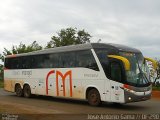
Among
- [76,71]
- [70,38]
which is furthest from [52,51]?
[70,38]

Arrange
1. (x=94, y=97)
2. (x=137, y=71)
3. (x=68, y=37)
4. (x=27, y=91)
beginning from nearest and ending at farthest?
(x=137, y=71) < (x=94, y=97) < (x=27, y=91) < (x=68, y=37)

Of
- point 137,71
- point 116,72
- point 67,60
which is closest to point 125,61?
point 116,72

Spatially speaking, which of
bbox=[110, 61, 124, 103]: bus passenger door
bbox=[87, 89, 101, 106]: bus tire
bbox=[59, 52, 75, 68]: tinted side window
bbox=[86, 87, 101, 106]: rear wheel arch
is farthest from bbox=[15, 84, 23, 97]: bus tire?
bbox=[110, 61, 124, 103]: bus passenger door

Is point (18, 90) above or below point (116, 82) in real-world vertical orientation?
below

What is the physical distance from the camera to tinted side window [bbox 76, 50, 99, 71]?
61.3 ft

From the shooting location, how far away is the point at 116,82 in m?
17.3

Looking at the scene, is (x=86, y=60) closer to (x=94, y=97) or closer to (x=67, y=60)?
(x=67, y=60)

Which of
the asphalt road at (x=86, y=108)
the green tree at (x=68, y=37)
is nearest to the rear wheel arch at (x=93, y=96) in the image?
the asphalt road at (x=86, y=108)

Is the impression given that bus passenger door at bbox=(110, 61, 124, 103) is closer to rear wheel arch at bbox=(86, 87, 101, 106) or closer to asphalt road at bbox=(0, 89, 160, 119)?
asphalt road at bbox=(0, 89, 160, 119)

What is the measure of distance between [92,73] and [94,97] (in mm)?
1302

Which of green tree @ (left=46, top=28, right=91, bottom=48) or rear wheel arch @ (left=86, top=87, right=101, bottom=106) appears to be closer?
rear wheel arch @ (left=86, top=87, right=101, bottom=106)

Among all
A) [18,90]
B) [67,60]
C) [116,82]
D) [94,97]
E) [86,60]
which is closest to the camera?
[116,82]

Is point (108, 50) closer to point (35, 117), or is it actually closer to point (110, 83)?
point (110, 83)

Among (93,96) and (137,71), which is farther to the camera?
(93,96)
